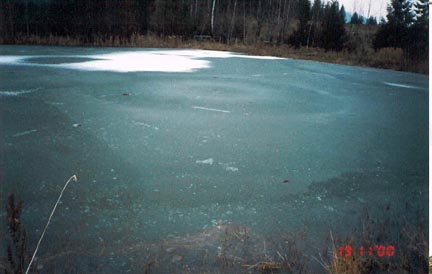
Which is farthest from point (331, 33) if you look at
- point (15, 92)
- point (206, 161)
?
point (206, 161)

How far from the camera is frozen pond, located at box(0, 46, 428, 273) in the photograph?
181cm

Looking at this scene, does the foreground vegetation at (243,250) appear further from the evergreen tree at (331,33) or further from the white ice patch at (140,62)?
the evergreen tree at (331,33)

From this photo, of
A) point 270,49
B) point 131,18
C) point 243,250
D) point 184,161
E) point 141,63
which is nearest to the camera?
point 243,250

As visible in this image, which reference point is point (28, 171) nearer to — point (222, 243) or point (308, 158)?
point (222, 243)

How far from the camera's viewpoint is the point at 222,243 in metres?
1.74

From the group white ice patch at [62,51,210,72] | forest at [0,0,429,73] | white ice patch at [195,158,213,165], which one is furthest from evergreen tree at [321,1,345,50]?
white ice patch at [195,158,213,165]

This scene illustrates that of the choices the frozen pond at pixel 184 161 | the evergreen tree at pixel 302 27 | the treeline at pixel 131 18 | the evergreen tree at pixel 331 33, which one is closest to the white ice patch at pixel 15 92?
the frozen pond at pixel 184 161

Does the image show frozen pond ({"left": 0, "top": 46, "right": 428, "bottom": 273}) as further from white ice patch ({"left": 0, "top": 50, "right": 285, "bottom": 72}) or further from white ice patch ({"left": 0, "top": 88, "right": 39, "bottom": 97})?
white ice patch ({"left": 0, "top": 50, "right": 285, "bottom": 72})

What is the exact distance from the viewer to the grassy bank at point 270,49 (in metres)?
3.30
